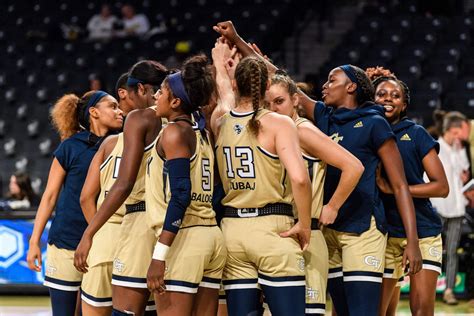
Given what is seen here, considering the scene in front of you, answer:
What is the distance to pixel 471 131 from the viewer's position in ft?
34.0

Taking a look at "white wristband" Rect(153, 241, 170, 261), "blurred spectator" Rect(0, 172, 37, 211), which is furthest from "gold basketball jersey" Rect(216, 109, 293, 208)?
"blurred spectator" Rect(0, 172, 37, 211)

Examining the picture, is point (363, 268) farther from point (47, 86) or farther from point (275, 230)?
point (47, 86)

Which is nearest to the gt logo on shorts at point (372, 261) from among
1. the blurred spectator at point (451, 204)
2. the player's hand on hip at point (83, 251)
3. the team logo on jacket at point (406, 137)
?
the team logo on jacket at point (406, 137)

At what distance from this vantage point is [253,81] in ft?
15.6

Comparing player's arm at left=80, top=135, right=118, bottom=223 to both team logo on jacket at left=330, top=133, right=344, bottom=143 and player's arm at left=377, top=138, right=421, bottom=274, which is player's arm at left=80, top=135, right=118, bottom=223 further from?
player's arm at left=377, top=138, right=421, bottom=274

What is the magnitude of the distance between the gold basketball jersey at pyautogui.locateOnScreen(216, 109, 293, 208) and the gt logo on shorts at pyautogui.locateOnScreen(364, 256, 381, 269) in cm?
65

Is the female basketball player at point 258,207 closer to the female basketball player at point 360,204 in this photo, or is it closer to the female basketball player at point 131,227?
the female basketball player at point 131,227

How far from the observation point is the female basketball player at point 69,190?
552 centimetres

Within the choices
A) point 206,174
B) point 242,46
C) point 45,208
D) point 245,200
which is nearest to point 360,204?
point 245,200

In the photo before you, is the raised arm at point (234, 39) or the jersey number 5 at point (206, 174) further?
the raised arm at point (234, 39)

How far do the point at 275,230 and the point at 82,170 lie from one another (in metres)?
1.43

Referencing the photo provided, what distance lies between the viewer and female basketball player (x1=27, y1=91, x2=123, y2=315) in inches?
217

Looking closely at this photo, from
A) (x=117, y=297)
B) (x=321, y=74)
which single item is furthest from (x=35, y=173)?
(x=117, y=297)

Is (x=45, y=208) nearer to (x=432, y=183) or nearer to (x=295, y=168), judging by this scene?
(x=295, y=168)
